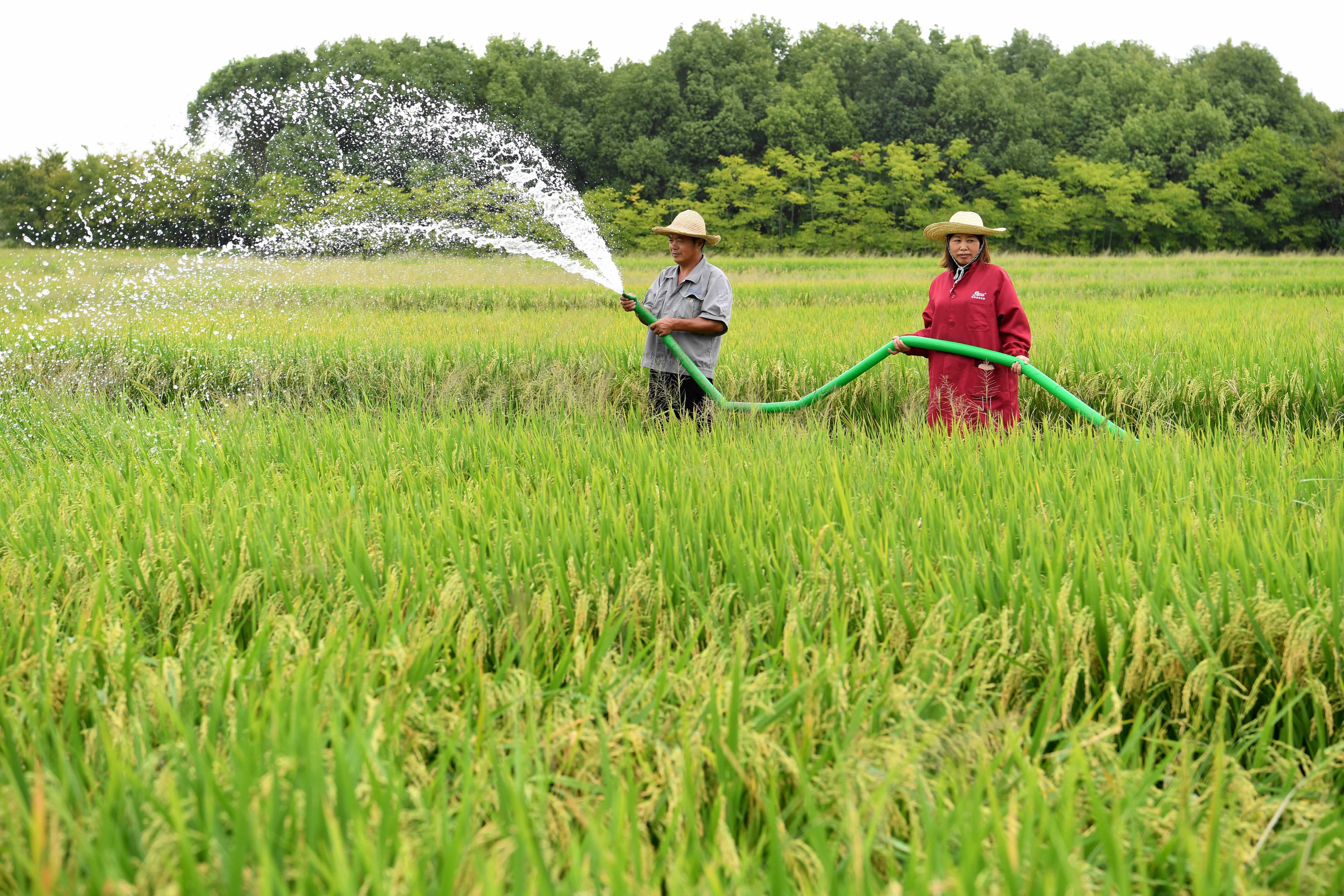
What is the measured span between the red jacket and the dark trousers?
129cm

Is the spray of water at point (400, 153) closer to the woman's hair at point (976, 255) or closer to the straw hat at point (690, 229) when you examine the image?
the straw hat at point (690, 229)

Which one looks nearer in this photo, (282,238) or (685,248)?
(685,248)

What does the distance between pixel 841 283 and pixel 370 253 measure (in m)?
17.7

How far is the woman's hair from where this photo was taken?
14.8 feet

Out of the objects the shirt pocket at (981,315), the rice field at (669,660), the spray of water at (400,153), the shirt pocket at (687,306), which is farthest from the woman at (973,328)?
the spray of water at (400,153)

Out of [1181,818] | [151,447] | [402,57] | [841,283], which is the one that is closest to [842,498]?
[1181,818]

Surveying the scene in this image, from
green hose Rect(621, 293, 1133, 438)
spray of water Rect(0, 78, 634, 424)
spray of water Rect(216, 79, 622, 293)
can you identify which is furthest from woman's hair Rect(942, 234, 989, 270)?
spray of water Rect(216, 79, 622, 293)

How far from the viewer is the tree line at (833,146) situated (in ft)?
135

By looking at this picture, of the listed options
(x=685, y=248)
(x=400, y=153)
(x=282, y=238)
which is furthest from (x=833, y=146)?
(x=685, y=248)

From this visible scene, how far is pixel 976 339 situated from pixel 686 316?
160 cm

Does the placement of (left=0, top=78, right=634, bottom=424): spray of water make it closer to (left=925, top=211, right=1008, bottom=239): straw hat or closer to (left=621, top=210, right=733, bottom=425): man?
(left=621, top=210, right=733, bottom=425): man

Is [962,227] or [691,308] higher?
[962,227]

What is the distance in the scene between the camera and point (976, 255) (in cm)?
455

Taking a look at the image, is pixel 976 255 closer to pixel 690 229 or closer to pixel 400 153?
pixel 690 229
